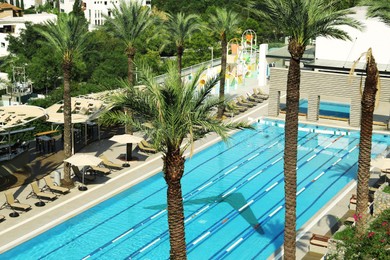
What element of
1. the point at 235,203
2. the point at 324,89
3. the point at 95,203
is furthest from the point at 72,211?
the point at 324,89

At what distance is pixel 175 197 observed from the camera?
46.1 ft

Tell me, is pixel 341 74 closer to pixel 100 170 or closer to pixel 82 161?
pixel 100 170

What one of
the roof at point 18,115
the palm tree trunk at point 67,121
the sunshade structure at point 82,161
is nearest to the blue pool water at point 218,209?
the sunshade structure at point 82,161

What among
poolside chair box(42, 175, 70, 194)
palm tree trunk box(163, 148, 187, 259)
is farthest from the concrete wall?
palm tree trunk box(163, 148, 187, 259)

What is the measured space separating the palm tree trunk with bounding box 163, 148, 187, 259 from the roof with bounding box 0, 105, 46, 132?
1272cm

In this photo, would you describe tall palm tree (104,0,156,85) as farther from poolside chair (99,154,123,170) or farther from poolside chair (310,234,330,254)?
poolside chair (310,234,330,254)

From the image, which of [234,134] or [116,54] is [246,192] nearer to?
[234,134]

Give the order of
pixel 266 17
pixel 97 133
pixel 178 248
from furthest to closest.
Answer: pixel 97 133, pixel 266 17, pixel 178 248

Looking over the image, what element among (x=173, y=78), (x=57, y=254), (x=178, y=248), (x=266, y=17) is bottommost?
(x=57, y=254)

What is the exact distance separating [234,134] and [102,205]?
1338cm

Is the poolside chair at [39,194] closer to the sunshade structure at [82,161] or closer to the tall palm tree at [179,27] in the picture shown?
the sunshade structure at [82,161]

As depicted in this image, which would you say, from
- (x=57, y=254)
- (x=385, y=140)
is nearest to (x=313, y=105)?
(x=385, y=140)

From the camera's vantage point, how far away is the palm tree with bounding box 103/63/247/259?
13.9 meters

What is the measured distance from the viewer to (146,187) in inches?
1065
